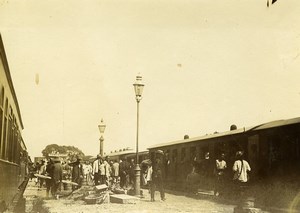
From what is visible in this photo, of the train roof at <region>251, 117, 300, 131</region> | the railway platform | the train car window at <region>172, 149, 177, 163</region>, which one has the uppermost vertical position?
the train roof at <region>251, 117, 300, 131</region>

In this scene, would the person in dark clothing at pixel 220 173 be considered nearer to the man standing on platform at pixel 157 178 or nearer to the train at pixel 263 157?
the train at pixel 263 157

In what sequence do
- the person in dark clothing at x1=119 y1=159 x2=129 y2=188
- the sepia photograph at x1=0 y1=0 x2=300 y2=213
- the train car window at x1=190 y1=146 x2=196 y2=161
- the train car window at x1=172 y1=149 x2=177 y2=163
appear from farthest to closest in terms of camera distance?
the train car window at x1=172 y1=149 x2=177 y2=163 < the person in dark clothing at x1=119 y1=159 x2=129 y2=188 < the train car window at x1=190 y1=146 x2=196 y2=161 < the sepia photograph at x1=0 y1=0 x2=300 y2=213

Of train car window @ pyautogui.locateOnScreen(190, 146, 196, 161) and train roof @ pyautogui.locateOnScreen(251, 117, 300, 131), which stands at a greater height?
train roof @ pyautogui.locateOnScreen(251, 117, 300, 131)

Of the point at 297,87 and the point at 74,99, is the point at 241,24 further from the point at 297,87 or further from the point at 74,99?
the point at 74,99

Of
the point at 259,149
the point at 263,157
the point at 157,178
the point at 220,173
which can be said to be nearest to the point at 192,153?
the point at 220,173

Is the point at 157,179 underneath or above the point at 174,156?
underneath

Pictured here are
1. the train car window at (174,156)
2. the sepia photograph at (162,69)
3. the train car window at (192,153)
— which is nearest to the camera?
the sepia photograph at (162,69)

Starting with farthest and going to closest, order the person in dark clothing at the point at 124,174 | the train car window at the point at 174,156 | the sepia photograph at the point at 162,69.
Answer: the train car window at the point at 174,156
the person in dark clothing at the point at 124,174
the sepia photograph at the point at 162,69

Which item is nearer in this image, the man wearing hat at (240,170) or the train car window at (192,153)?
the man wearing hat at (240,170)

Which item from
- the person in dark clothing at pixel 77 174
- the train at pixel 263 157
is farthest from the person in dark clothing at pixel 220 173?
the person in dark clothing at pixel 77 174

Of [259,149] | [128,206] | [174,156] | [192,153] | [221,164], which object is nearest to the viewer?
[128,206]

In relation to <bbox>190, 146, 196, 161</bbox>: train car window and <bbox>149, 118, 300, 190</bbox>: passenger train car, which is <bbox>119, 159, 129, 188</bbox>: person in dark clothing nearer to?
<bbox>149, 118, 300, 190</bbox>: passenger train car

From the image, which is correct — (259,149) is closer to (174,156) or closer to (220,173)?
(220,173)

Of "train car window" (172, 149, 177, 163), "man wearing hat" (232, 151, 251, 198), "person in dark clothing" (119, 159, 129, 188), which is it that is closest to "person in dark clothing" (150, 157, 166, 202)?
"man wearing hat" (232, 151, 251, 198)
